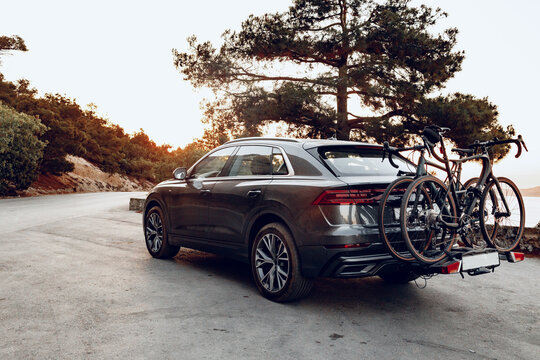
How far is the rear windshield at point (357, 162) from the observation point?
4.73 meters

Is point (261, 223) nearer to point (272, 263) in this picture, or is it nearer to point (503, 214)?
point (272, 263)

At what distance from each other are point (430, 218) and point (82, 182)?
1450 inches

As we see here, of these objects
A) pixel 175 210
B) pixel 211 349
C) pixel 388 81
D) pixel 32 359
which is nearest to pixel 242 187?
pixel 175 210

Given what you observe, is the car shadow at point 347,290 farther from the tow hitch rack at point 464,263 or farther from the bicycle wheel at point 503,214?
the bicycle wheel at point 503,214

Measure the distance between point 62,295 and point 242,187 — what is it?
7.40 ft

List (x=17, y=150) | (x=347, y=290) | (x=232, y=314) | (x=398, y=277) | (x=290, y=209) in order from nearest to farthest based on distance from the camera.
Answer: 1. (x=232, y=314)
2. (x=290, y=209)
3. (x=347, y=290)
4. (x=398, y=277)
5. (x=17, y=150)

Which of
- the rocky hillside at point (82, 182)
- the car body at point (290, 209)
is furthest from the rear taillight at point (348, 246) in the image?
the rocky hillside at point (82, 182)

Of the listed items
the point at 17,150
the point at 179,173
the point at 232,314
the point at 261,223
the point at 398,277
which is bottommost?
the point at 232,314

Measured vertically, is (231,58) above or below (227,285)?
above

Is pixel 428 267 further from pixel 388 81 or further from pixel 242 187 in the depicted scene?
pixel 388 81

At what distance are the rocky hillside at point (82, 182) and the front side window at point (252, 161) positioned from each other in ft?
79.1

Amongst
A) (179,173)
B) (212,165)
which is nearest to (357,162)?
(212,165)

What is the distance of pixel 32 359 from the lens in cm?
335

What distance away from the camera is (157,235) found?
720cm
